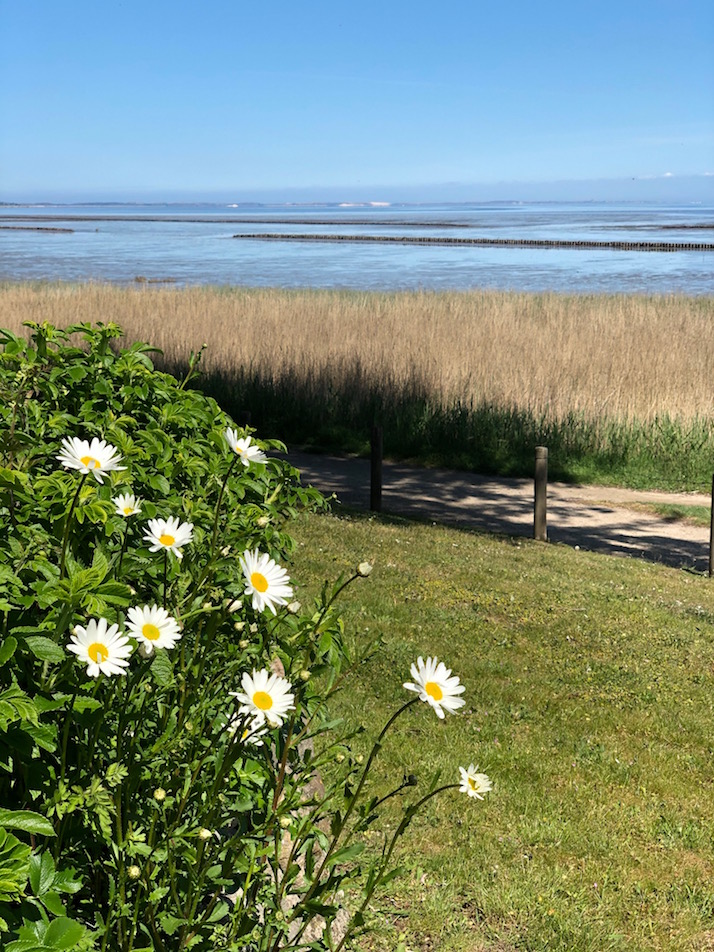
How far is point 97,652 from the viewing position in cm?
182

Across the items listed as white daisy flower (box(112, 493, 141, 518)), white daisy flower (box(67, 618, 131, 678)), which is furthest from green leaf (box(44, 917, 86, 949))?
white daisy flower (box(112, 493, 141, 518))

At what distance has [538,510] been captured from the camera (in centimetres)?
1096

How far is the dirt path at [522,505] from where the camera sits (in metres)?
11.4

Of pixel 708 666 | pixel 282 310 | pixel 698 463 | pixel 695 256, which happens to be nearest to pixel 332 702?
pixel 708 666

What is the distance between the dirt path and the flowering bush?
26.4ft

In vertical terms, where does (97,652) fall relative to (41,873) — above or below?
above

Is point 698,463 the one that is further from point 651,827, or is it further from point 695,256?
point 695,256

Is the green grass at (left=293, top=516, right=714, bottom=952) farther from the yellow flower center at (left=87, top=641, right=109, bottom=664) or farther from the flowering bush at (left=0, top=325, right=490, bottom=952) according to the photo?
the yellow flower center at (left=87, top=641, right=109, bottom=664)

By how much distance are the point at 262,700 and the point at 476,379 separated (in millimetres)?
15687

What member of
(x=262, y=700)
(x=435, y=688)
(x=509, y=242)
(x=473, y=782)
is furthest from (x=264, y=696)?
(x=509, y=242)

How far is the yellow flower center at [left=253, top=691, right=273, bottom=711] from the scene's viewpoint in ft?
6.05

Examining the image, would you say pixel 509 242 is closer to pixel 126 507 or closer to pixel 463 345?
pixel 463 345

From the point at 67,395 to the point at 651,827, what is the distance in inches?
128

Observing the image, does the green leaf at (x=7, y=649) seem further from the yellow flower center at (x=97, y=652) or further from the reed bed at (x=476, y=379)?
the reed bed at (x=476, y=379)
